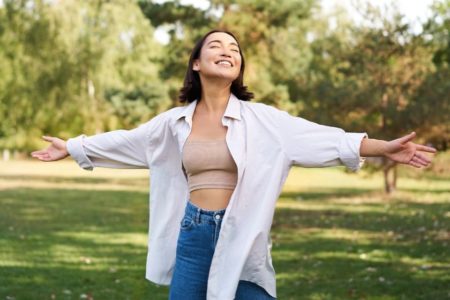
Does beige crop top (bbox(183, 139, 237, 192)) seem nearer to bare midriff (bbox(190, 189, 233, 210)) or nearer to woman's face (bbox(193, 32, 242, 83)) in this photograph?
bare midriff (bbox(190, 189, 233, 210))

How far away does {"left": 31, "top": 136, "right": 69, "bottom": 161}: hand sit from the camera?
4.06 metres

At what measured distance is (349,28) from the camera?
20.1 metres

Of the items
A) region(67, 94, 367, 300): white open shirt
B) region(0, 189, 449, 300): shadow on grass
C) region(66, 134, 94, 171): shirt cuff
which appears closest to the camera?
region(67, 94, 367, 300): white open shirt

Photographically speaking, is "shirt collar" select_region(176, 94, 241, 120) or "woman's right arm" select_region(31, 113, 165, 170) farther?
"woman's right arm" select_region(31, 113, 165, 170)

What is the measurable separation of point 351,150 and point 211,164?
0.65 metres

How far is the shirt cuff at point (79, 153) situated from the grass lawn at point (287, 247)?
364 cm

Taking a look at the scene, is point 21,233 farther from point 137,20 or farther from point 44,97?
point 137,20

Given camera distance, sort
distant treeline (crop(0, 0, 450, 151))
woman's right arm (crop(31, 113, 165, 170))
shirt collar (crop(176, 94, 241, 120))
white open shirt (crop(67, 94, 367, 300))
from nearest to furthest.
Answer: white open shirt (crop(67, 94, 367, 300))
shirt collar (crop(176, 94, 241, 120))
woman's right arm (crop(31, 113, 165, 170))
distant treeline (crop(0, 0, 450, 151))

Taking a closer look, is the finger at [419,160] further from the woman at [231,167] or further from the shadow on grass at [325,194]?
the shadow on grass at [325,194]

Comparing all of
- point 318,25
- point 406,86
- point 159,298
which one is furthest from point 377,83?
point 318,25

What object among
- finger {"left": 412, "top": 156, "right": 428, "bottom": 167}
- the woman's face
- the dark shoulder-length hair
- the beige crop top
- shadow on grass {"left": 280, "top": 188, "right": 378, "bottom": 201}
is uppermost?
the woman's face

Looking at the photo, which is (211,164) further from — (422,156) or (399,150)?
(422,156)

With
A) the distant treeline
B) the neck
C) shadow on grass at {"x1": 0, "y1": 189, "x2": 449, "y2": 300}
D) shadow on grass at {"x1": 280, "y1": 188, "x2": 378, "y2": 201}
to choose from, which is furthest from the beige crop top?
shadow on grass at {"x1": 280, "y1": 188, "x2": 378, "y2": 201}

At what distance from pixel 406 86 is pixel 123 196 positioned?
867 centimetres
